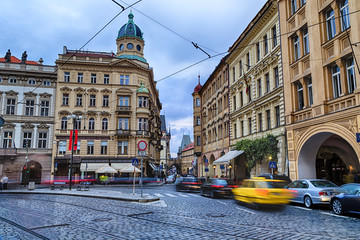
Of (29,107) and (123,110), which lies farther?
(123,110)

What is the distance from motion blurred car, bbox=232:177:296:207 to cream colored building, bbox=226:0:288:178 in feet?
32.7

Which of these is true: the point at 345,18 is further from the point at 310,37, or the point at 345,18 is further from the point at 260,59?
the point at 260,59

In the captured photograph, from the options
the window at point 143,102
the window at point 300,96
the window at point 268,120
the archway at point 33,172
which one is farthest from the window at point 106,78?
the window at point 300,96

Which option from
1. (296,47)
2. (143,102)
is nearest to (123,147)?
(143,102)

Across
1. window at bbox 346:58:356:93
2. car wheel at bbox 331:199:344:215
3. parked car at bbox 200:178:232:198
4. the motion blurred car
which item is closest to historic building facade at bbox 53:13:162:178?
parked car at bbox 200:178:232:198

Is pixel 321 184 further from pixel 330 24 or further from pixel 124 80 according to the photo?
pixel 124 80

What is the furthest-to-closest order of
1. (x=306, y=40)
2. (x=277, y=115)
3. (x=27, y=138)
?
(x=27, y=138), (x=277, y=115), (x=306, y=40)

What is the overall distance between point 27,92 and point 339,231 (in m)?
45.5

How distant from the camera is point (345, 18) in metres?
17.9

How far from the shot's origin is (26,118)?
44344mm

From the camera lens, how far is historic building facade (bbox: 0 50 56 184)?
4319 centimetres

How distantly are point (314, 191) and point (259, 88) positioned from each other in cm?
1643

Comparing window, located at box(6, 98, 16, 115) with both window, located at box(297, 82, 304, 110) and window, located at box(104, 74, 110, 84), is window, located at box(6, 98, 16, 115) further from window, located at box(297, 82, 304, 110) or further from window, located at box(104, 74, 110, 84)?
window, located at box(297, 82, 304, 110)

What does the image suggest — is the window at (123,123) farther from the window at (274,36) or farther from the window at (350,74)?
the window at (350,74)
